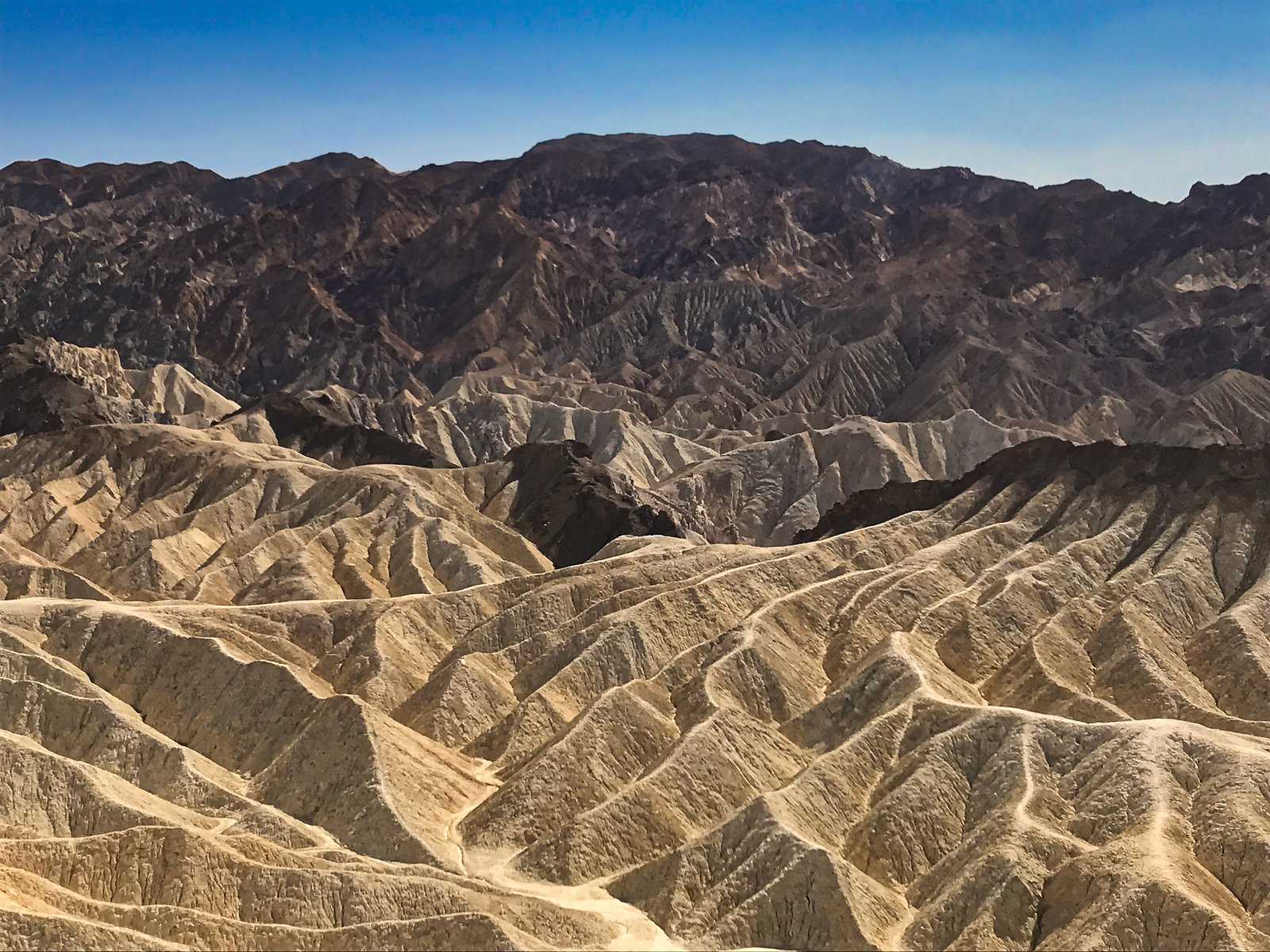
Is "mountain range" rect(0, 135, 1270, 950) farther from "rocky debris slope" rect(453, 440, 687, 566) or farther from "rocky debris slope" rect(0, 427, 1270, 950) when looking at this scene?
"rocky debris slope" rect(453, 440, 687, 566)

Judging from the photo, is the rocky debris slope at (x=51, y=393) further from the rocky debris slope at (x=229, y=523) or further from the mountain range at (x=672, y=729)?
the mountain range at (x=672, y=729)

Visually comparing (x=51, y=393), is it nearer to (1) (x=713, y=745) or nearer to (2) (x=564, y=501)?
(2) (x=564, y=501)

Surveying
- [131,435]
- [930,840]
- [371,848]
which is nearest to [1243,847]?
[930,840]

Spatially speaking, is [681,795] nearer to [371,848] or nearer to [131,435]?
[371,848]

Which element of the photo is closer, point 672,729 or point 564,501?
point 672,729

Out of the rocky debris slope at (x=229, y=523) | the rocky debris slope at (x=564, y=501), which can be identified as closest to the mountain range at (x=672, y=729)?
the rocky debris slope at (x=229, y=523)

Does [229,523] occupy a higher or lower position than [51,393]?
lower

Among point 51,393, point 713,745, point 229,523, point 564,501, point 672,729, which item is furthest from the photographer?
point 51,393

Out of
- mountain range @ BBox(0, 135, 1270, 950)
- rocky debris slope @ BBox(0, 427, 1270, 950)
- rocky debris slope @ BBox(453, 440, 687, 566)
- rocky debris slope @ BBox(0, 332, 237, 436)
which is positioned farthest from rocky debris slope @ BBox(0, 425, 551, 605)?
rocky debris slope @ BBox(0, 332, 237, 436)

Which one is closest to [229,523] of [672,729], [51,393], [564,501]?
[564,501]

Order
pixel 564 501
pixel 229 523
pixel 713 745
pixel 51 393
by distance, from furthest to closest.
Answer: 1. pixel 51 393
2. pixel 564 501
3. pixel 229 523
4. pixel 713 745
